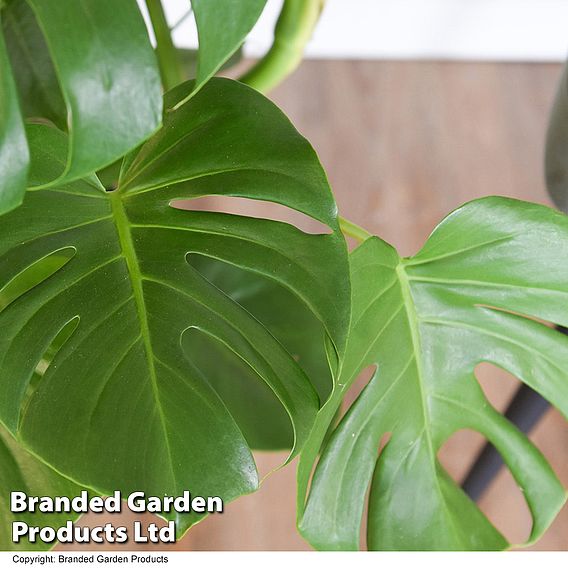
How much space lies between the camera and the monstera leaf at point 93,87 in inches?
13.9

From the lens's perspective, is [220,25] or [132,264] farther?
[132,264]

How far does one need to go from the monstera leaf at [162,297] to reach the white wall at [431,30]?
1.36 metres

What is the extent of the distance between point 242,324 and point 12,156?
0.22 metres

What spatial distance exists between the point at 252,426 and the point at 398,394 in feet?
0.69

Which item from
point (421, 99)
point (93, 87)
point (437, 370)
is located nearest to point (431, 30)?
point (421, 99)

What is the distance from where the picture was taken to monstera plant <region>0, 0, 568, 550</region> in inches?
20.1

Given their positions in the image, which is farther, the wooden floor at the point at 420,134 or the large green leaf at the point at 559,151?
the wooden floor at the point at 420,134

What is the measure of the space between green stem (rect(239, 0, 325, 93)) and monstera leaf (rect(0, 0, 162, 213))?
0.42m

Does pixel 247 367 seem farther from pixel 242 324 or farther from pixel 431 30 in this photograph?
pixel 431 30

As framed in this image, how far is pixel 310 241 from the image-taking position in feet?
1.72

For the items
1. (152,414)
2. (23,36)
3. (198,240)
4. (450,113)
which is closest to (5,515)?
(152,414)

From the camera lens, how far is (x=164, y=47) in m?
0.72

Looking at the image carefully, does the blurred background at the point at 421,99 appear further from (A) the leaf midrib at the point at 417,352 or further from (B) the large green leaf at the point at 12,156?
(B) the large green leaf at the point at 12,156

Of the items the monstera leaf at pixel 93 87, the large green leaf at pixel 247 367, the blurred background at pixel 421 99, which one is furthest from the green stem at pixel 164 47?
the blurred background at pixel 421 99
